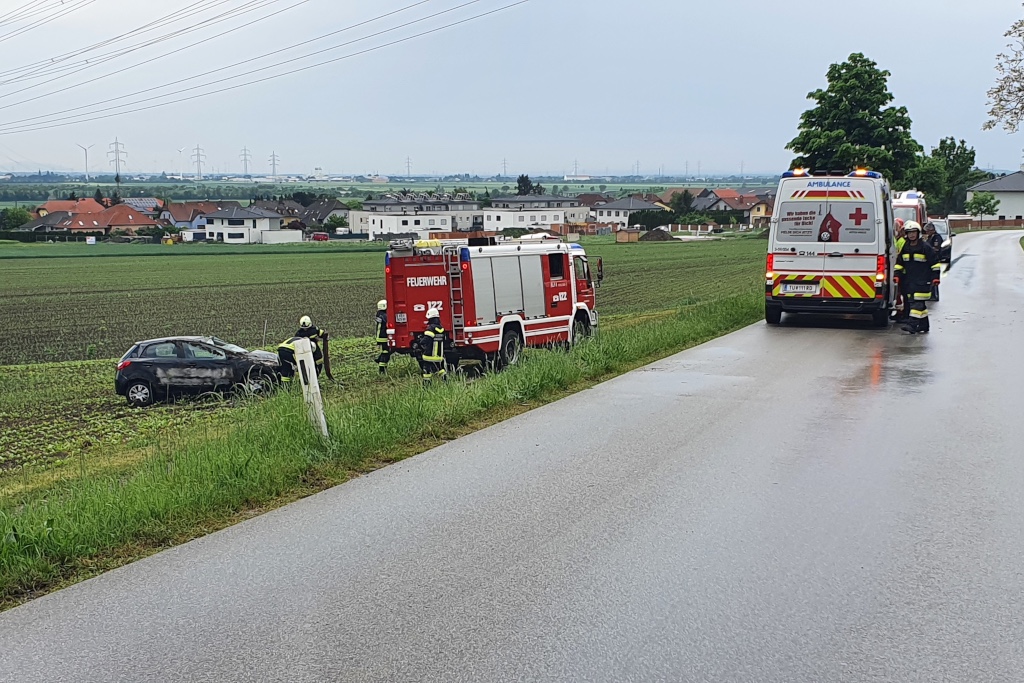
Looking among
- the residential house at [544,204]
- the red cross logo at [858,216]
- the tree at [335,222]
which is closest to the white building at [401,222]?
the tree at [335,222]

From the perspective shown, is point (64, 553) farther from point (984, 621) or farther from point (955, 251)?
point (955, 251)

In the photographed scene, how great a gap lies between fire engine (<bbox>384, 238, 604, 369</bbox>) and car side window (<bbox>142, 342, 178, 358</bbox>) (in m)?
4.01

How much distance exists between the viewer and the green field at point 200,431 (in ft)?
21.8

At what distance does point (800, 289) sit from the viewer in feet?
62.7

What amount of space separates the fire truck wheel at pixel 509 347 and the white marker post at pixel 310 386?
10.8 meters

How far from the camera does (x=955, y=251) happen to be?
49.1 meters

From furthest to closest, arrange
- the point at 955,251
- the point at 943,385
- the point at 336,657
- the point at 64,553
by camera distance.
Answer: the point at 955,251 → the point at 943,385 → the point at 64,553 → the point at 336,657

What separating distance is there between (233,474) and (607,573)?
3243mm

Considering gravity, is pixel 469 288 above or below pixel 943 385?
above

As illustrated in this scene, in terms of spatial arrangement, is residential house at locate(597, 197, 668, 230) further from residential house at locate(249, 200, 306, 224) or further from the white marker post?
the white marker post

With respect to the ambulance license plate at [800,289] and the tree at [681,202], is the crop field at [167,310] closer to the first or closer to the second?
the ambulance license plate at [800,289]

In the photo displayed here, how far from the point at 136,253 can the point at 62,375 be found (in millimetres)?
66299

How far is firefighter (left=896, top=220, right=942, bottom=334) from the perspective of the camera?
711 inches

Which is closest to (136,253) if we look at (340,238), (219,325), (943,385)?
(340,238)
